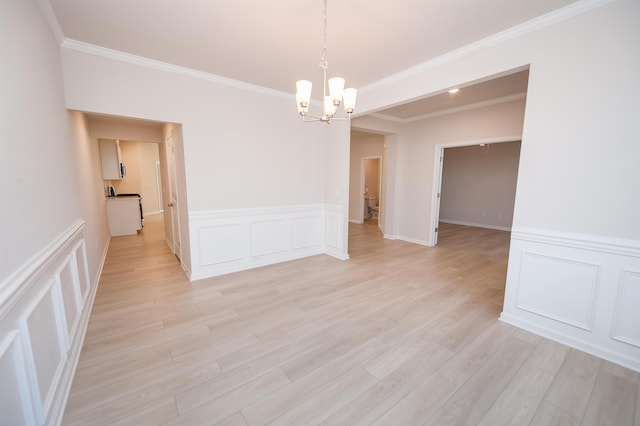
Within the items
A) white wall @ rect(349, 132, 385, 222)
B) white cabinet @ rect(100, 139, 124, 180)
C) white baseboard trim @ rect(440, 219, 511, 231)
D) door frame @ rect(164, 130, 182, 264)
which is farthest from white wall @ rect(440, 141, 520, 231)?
white cabinet @ rect(100, 139, 124, 180)

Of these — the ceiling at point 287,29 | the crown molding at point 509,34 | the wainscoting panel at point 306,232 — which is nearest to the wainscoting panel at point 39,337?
the ceiling at point 287,29

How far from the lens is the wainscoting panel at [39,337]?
1107 millimetres

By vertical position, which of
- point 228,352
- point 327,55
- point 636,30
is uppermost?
point 327,55

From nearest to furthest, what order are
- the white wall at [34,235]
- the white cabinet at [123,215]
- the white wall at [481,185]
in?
the white wall at [34,235], the white cabinet at [123,215], the white wall at [481,185]

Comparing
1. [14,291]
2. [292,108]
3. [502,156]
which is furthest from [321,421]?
[502,156]

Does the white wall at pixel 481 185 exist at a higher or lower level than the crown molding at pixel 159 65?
lower

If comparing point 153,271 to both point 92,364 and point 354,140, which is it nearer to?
point 92,364

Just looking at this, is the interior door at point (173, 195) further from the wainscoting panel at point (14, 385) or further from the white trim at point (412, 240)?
the white trim at point (412, 240)

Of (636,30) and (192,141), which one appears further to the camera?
(192,141)

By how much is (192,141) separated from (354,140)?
5.74m

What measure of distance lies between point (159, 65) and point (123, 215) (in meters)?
4.97

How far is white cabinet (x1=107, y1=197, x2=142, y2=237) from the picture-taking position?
6312 mm

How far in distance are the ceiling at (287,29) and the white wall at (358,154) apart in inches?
169

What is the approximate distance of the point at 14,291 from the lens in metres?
1.16
